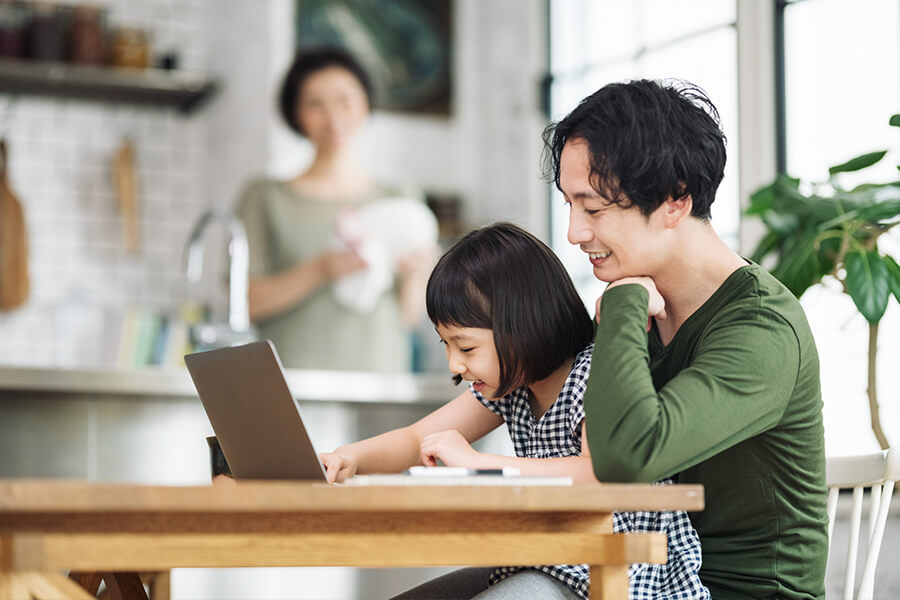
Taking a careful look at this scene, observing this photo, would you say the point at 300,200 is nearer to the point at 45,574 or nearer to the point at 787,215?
the point at 787,215

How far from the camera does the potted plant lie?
2195 mm

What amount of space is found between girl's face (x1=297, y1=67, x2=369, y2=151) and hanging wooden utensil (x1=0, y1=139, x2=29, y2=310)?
1987 mm

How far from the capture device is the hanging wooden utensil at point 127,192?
5.31 meters

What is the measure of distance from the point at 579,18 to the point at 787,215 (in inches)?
91.6

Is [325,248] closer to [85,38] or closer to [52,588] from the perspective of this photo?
[85,38]

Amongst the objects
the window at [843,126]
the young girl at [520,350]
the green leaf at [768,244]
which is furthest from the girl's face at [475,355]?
the window at [843,126]

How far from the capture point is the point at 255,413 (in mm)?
1364

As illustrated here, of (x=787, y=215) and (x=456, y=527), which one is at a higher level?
(x=787, y=215)

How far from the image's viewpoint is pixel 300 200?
12.8ft

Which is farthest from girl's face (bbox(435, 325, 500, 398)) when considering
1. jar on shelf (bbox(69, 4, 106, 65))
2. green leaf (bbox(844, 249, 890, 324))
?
jar on shelf (bbox(69, 4, 106, 65))

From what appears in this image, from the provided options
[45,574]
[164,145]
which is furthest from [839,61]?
[164,145]

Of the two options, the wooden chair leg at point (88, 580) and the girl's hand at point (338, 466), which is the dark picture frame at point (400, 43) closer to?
the girl's hand at point (338, 466)

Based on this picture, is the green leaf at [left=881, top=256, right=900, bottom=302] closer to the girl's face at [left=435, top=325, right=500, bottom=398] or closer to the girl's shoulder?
the girl's shoulder

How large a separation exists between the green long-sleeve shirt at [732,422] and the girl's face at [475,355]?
0.21 m
